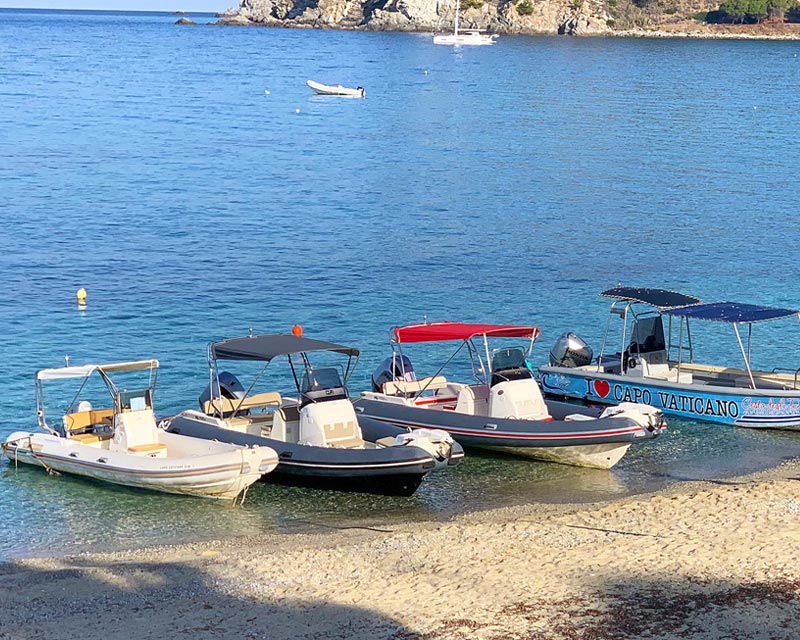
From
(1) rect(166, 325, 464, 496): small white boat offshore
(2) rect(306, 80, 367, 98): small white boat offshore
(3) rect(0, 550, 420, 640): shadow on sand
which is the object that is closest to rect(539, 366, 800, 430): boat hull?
(1) rect(166, 325, 464, 496): small white boat offshore

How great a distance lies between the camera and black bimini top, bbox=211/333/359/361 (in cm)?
2017

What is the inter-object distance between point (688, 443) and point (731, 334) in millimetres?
8730

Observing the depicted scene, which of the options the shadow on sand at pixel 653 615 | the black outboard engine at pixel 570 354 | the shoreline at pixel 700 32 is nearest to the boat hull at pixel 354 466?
the shadow on sand at pixel 653 615

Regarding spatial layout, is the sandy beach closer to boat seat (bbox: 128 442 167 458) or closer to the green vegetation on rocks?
boat seat (bbox: 128 442 167 458)

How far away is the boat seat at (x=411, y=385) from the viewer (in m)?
23.0

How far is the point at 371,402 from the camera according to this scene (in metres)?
22.1

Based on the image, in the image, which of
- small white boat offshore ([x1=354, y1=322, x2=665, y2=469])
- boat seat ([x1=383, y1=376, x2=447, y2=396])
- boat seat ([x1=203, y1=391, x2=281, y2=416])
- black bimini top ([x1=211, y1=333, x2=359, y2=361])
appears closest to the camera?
black bimini top ([x1=211, y1=333, x2=359, y2=361])

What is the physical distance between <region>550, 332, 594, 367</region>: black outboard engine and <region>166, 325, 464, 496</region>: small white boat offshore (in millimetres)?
6402

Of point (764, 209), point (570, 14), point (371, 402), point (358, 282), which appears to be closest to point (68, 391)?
point (371, 402)

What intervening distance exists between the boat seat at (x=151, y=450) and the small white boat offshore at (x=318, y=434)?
21.7 inches

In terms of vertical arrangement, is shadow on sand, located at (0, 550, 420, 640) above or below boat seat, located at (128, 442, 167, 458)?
above

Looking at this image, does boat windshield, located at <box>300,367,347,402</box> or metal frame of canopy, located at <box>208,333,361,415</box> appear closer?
boat windshield, located at <box>300,367,347,402</box>

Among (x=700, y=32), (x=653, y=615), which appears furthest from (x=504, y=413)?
(x=700, y=32)

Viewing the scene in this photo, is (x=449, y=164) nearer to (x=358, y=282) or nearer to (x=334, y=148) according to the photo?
(x=334, y=148)
